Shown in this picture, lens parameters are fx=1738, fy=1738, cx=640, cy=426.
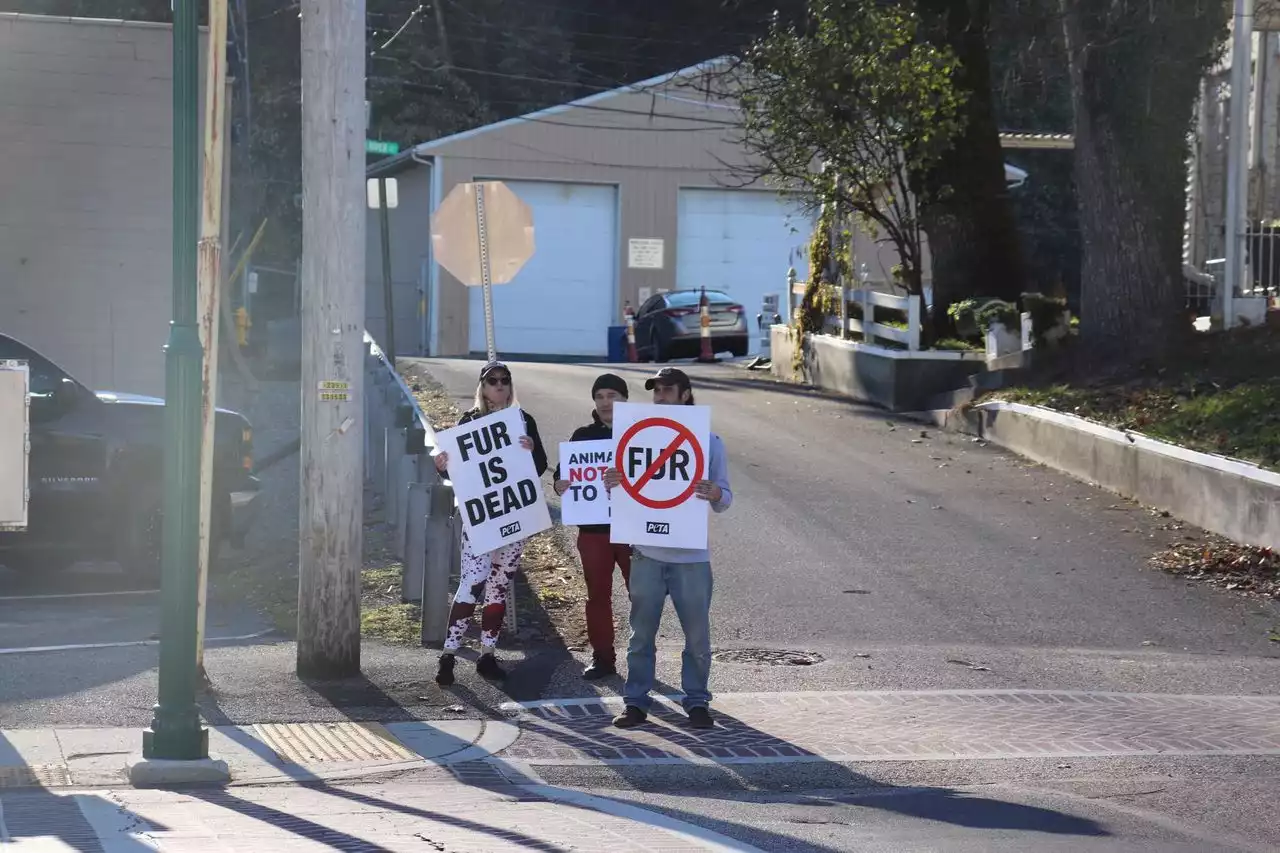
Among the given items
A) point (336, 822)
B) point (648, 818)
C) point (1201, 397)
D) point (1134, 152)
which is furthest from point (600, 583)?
point (1134, 152)

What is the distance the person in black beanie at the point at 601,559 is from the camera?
9.51m

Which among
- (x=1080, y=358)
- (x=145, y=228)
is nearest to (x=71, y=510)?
(x=145, y=228)

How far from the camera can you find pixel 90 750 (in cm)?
793

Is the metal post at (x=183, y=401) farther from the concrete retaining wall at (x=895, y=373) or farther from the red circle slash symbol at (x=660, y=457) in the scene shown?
the concrete retaining wall at (x=895, y=373)

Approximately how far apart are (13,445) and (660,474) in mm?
3235

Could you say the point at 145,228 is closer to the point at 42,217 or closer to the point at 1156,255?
the point at 42,217

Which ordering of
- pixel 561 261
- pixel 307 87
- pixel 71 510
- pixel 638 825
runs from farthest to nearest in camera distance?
pixel 561 261
pixel 71 510
pixel 307 87
pixel 638 825

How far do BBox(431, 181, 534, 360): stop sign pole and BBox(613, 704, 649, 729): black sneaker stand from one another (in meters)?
4.48

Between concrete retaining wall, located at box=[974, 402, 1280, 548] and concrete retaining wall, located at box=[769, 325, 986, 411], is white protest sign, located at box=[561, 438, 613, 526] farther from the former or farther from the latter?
concrete retaining wall, located at box=[769, 325, 986, 411]

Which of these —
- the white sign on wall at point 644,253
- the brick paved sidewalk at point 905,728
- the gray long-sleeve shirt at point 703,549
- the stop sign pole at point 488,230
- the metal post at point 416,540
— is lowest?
the brick paved sidewalk at point 905,728

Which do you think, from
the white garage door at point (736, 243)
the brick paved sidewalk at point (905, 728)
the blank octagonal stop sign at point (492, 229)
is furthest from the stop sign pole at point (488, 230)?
the white garage door at point (736, 243)

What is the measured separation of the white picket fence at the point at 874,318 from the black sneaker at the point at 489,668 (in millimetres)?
12689

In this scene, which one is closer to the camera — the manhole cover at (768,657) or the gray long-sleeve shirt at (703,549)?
the gray long-sleeve shirt at (703,549)

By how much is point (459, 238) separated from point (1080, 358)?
834 cm
